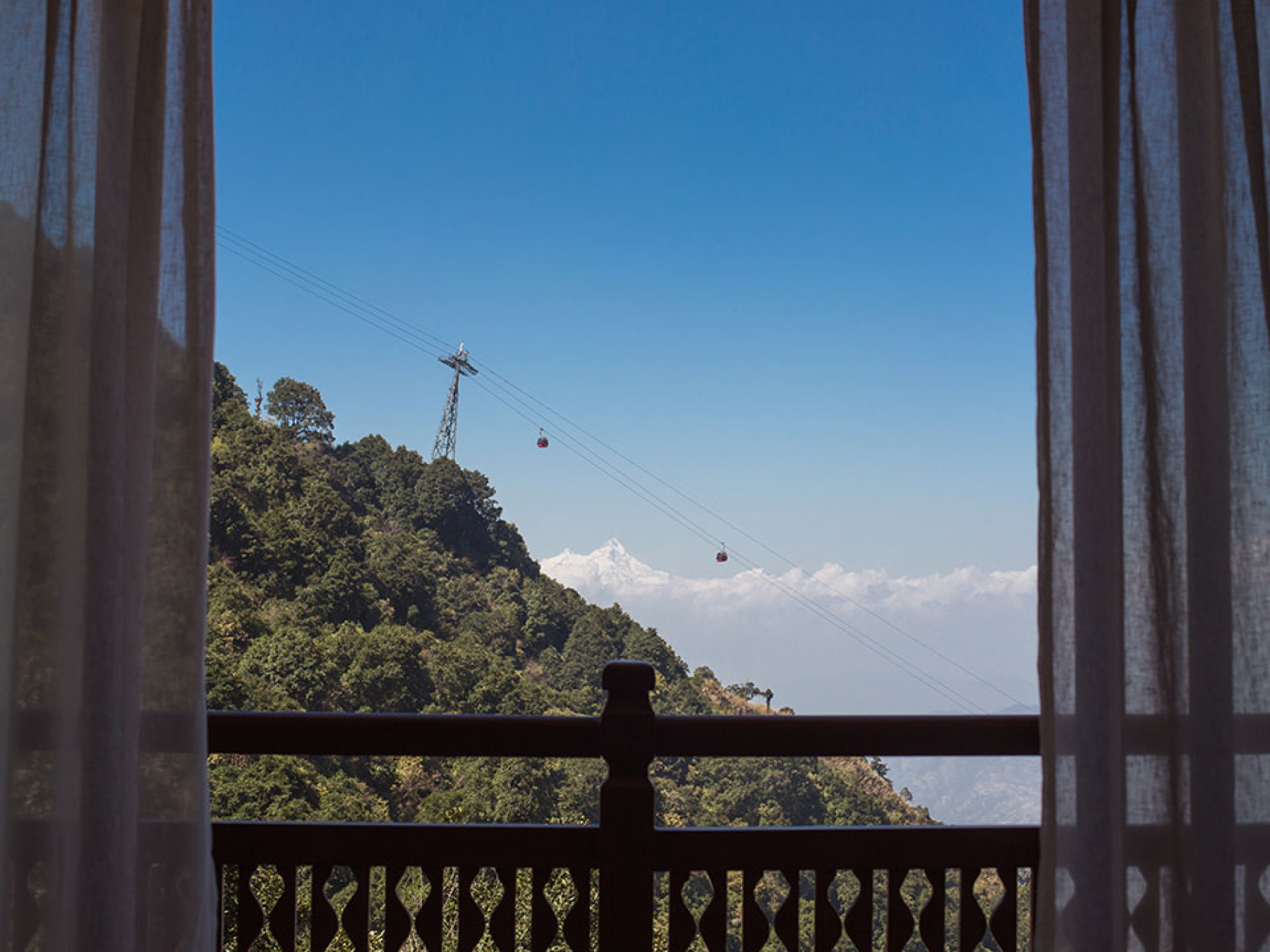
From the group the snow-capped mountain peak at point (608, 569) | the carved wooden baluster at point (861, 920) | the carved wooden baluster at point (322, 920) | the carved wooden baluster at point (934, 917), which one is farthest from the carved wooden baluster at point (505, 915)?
the snow-capped mountain peak at point (608, 569)

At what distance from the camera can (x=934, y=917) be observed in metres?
1.27

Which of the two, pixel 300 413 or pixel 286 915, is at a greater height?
pixel 300 413

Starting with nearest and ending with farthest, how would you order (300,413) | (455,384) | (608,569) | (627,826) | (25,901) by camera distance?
(25,901), (627,826), (300,413), (455,384), (608,569)

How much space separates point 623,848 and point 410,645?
22.7 m

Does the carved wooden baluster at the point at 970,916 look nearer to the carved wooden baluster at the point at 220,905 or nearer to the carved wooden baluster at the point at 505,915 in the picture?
the carved wooden baluster at the point at 505,915

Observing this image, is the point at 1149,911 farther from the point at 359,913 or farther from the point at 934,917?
the point at 359,913

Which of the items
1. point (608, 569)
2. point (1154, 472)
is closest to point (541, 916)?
point (1154, 472)

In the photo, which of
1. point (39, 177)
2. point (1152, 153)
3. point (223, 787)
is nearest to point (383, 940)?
point (39, 177)

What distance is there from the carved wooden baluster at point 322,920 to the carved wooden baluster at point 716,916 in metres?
0.53

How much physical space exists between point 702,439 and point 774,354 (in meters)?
5.07

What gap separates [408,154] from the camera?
39406 mm

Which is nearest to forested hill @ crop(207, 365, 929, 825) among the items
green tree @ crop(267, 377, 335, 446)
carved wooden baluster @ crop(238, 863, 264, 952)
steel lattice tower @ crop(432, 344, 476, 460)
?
green tree @ crop(267, 377, 335, 446)

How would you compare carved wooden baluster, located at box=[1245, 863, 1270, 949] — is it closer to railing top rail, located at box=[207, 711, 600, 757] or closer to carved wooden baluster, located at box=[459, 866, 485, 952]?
railing top rail, located at box=[207, 711, 600, 757]

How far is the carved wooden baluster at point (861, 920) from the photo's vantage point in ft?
4.13
